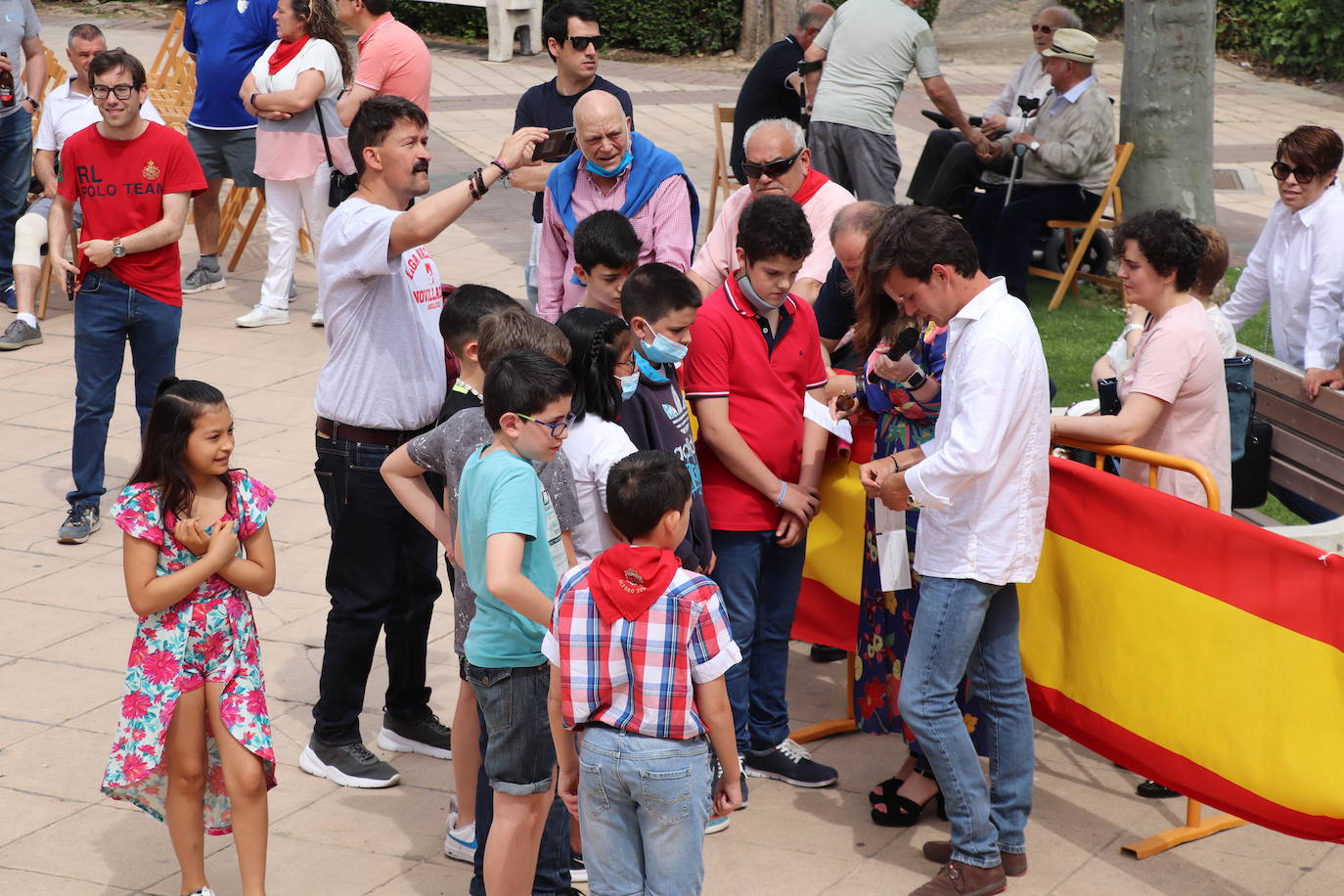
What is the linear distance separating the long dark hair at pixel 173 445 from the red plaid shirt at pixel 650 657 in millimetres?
1140

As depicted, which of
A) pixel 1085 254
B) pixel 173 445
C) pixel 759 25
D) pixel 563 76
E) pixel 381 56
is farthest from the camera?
pixel 759 25

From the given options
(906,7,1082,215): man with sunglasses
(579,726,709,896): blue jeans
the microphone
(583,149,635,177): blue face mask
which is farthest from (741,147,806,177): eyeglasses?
(906,7,1082,215): man with sunglasses

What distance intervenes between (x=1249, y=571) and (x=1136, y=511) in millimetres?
363

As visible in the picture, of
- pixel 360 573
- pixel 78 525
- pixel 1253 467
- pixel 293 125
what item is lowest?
pixel 78 525

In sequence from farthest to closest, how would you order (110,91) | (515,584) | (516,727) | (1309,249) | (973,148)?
1. (973,148)
2. (110,91)
3. (1309,249)
4. (516,727)
5. (515,584)

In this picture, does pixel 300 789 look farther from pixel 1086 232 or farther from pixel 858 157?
pixel 1086 232

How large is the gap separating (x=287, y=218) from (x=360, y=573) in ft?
18.5

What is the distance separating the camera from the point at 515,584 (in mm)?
3314

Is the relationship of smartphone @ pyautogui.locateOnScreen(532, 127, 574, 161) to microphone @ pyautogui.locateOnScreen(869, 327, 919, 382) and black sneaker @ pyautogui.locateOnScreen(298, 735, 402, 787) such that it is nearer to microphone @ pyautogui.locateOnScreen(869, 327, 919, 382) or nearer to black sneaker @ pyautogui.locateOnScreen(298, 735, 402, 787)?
microphone @ pyautogui.locateOnScreen(869, 327, 919, 382)

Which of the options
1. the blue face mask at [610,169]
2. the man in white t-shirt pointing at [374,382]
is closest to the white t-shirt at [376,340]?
the man in white t-shirt pointing at [374,382]

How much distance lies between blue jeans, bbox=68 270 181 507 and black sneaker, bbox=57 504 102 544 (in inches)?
0.9

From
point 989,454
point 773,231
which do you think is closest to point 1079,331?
point 773,231

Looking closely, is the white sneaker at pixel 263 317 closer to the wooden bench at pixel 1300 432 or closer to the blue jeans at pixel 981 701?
the wooden bench at pixel 1300 432

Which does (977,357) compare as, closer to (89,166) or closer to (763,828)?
(763,828)
